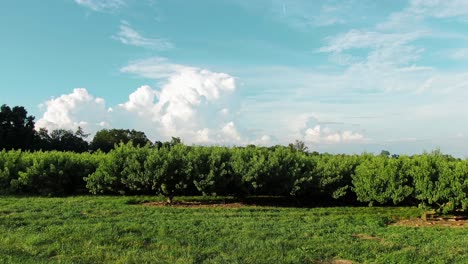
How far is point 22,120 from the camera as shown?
5112 cm

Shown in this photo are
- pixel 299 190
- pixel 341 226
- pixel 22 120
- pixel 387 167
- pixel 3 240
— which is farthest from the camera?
pixel 22 120

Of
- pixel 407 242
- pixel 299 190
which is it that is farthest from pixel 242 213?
pixel 407 242

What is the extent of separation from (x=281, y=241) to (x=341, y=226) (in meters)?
3.24

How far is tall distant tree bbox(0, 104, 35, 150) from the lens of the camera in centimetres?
4784

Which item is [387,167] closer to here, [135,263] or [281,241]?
[281,241]

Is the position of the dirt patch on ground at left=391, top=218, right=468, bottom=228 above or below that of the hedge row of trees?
below

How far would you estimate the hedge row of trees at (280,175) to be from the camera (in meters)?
15.4

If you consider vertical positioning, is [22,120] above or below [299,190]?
above

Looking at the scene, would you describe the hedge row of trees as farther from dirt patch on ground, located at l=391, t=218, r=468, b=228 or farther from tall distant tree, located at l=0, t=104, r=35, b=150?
tall distant tree, located at l=0, t=104, r=35, b=150

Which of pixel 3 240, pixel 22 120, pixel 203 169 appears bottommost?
pixel 3 240

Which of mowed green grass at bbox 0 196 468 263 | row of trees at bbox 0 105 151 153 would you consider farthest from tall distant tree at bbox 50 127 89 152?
mowed green grass at bbox 0 196 468 263

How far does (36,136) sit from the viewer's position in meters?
53.8

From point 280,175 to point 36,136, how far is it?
4425 centimetres

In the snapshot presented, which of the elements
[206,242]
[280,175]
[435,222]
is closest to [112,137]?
[280,175]
